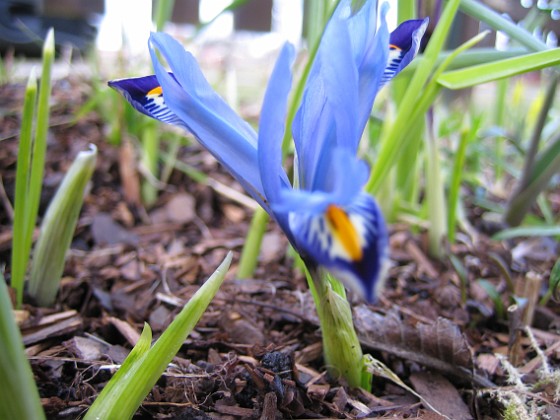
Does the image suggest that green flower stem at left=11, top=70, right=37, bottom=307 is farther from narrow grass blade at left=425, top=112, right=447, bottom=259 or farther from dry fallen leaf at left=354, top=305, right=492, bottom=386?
narrow grass blade at left=425, top=112, right=447, bottom=259

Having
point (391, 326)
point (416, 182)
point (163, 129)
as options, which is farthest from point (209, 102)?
point (163, 129)

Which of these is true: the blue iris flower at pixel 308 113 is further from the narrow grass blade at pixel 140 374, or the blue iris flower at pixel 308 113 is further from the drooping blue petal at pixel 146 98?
the narrow grass blade at pixel 140 374

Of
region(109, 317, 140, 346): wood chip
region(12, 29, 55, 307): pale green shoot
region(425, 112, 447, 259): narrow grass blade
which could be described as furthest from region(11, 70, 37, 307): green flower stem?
region(425, 112, 447, 259): narrow grass blade

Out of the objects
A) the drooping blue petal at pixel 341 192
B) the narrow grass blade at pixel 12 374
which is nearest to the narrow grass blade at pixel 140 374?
the narrow grass blade at pixel 12 374

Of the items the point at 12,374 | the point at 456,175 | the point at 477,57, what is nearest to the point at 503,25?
the point at 477,57

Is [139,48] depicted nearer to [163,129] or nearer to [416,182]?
[163,129]

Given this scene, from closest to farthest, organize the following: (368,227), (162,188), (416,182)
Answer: (368,227), (416,182), (162,188)
